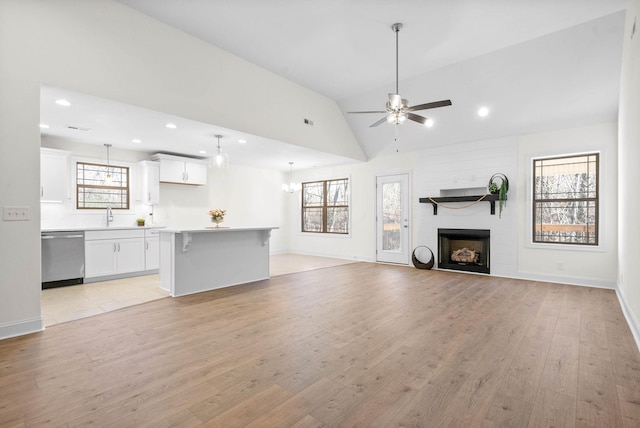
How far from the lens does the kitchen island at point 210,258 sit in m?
4.48

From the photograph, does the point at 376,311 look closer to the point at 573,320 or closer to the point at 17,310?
the point at 573,320

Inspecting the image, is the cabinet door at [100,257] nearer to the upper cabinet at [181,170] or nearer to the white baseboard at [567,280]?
the upper cabinet at [181,170]

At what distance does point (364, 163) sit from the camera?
8.07 metres

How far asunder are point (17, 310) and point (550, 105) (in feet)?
24.5

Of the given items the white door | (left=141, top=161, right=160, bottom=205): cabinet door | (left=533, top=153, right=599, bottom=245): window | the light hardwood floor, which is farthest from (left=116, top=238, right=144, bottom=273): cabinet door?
(left=533, top=153, right=599, bottom=245): window

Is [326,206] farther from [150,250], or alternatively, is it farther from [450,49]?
[450,49]

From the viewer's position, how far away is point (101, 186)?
6098mm

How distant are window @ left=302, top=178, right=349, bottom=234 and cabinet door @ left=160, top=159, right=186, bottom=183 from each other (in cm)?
372

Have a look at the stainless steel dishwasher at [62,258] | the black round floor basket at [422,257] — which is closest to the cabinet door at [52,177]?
the stainless steel dishwasher at [62,258]

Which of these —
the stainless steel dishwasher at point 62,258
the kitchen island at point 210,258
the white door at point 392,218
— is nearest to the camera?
the kitchen island at point 210,258

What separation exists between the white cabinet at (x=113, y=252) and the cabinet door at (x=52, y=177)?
85 centimetres

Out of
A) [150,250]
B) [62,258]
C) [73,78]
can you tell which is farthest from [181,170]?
[73,78]

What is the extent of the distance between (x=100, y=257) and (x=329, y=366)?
4.86m

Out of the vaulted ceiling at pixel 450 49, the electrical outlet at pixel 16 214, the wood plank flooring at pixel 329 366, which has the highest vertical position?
the vaulted ceiling at pixel 450 49
